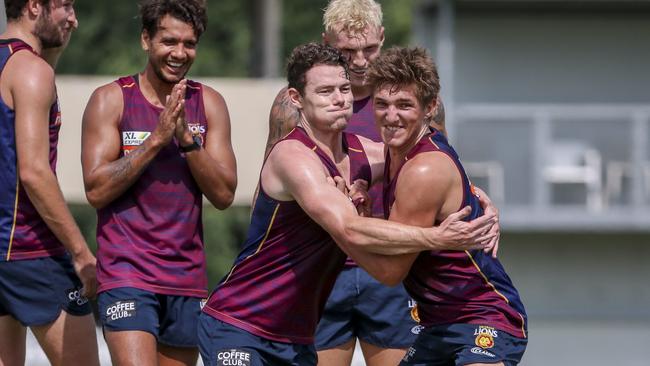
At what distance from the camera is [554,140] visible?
2141 centimetres

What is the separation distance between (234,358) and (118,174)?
1.12 m

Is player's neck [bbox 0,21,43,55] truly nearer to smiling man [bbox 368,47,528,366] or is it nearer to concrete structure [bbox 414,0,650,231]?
smiling man [bbox 368,47,528,366]

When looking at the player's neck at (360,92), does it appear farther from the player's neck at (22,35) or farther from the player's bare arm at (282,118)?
the player's neck at (22,35)

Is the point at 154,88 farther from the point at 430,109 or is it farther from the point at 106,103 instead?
the point at 430,109

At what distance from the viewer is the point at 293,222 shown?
5820 millimetres

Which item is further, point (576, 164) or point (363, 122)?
point (576, 164)

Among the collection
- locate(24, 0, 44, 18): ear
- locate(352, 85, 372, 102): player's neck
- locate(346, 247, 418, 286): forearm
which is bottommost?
locate(346, 247, 418, 286): forearm

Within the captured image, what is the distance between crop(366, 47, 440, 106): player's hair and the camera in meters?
5.67

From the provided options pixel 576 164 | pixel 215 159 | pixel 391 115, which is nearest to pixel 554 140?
pixel 576 164

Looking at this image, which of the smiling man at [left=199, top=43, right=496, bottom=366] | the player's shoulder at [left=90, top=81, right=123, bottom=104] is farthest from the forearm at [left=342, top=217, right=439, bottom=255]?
the player's shoulder at [left=90, top=81, right=123, bottom=104]

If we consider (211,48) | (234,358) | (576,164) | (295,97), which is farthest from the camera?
(211,48)

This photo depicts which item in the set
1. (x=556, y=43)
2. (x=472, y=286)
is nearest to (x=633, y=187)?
(x=556, y=43)

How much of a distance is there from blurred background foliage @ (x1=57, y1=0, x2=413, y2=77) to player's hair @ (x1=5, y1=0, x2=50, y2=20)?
2245cm

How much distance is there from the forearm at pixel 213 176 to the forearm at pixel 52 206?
0.66 metres
